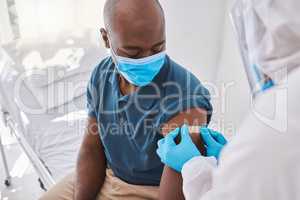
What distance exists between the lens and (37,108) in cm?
183

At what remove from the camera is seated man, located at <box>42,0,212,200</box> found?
105 centimetres

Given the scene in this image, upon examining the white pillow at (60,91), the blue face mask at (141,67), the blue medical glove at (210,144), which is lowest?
the white pillow at (60,91)

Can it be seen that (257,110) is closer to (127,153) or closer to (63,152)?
(127,153)

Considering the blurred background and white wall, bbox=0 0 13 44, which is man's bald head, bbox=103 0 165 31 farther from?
white wall, bbox=0 0 13 44

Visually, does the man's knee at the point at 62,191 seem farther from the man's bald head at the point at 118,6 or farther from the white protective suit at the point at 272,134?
the white protective suit at the point at 272,134

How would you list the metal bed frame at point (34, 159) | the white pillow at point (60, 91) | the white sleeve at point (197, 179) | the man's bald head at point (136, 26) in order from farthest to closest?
the white pillow at point (60, 91)
the metal bed frame at point (34, 159)
the man's bald head at point (136, 26)
the white sleeve at point (197, 179)

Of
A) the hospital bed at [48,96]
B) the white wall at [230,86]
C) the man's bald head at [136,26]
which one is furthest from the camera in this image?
the white wall at [230,86]

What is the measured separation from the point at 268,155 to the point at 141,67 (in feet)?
2.11

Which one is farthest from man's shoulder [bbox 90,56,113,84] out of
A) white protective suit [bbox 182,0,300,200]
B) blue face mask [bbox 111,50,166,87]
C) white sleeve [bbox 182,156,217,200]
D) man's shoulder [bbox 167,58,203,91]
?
white protective suit [bbox 182,0,300,200]

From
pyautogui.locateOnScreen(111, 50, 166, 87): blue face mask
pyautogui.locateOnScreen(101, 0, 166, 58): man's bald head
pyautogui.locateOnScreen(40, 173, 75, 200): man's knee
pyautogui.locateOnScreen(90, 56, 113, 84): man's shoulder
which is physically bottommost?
pyautogui.locateOnScreen(40, 173, 75, 200): man's knee

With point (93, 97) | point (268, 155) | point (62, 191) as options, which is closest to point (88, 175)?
point (62, 191)

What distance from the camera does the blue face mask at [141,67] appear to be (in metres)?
1.09

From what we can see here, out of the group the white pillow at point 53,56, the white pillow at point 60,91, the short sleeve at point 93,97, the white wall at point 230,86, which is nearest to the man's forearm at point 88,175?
the short sleeve at point 93,97

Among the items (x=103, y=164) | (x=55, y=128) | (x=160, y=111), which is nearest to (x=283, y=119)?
(x=160, y=111)
